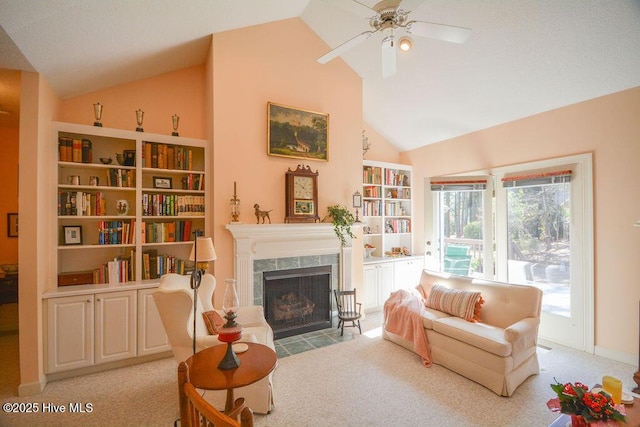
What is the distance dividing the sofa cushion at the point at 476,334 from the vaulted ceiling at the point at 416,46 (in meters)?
2.88

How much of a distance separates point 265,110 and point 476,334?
3571 mm

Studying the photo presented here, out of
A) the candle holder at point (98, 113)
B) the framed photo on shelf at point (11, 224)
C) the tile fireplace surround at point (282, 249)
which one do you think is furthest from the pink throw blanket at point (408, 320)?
the framed photo on shelf at point (11, 224)

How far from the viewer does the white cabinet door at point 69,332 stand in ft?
9.40

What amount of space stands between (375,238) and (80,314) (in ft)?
14.4

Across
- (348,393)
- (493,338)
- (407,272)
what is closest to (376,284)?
(407,272)

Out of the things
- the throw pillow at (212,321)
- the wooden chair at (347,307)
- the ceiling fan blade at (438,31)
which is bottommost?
the wooden chair at (347,307)

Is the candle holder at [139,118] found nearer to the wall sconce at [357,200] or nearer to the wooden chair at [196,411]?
the wall sconce at [357,200]

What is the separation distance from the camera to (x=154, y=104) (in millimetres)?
3859

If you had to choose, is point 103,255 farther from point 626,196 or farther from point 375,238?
point 626,196

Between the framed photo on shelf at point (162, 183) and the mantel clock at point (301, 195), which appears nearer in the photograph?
the framed photo on shelf at point (162, 183)

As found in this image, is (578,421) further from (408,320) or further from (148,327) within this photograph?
(148,327)

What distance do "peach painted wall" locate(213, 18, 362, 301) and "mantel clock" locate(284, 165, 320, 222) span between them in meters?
0.11

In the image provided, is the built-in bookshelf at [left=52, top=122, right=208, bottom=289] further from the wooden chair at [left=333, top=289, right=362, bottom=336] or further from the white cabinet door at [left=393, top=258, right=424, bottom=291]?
the white cabinet door at [left=393, top=258, right=424, bottom=291]

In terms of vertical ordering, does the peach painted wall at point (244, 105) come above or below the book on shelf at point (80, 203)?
above
